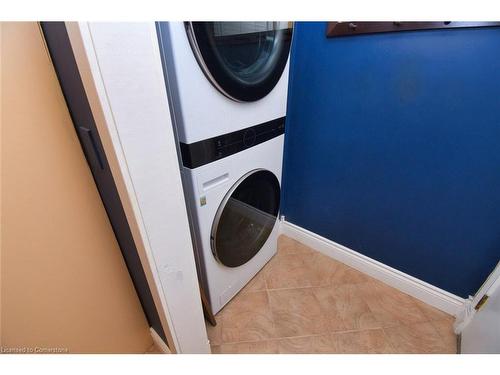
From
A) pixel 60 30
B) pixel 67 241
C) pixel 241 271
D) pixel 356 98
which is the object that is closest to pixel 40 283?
pixel 67 241

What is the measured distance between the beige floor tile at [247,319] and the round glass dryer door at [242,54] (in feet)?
3.44

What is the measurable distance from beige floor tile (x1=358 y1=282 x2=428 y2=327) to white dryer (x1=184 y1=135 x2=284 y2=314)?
25.2 inches

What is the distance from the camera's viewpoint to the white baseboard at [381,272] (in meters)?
1.16

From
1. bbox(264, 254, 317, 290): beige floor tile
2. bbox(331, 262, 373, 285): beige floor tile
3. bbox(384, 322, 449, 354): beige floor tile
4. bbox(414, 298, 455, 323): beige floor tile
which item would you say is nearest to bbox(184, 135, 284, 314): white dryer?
bbox(264, 254, 317, 290): beige floor tile

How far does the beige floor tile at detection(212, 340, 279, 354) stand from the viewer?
1.03 meters

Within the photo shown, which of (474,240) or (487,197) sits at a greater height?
(487,197)

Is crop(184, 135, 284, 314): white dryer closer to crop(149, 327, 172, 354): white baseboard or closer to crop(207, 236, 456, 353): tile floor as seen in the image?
crop(207, 236, 456, 353): tile floor

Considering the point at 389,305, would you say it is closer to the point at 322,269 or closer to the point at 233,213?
the point at 322,269

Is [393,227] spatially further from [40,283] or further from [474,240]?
[40,283]

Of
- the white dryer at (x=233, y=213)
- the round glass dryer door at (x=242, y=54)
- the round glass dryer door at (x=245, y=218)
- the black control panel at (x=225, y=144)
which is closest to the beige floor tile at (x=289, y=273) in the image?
the white dryer at (x=233, y=213)

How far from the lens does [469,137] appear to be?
90cm

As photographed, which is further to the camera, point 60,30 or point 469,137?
point 469,137

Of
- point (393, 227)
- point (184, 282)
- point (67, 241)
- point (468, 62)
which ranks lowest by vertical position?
point (393, 227)

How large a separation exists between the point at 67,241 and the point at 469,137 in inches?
57.6
